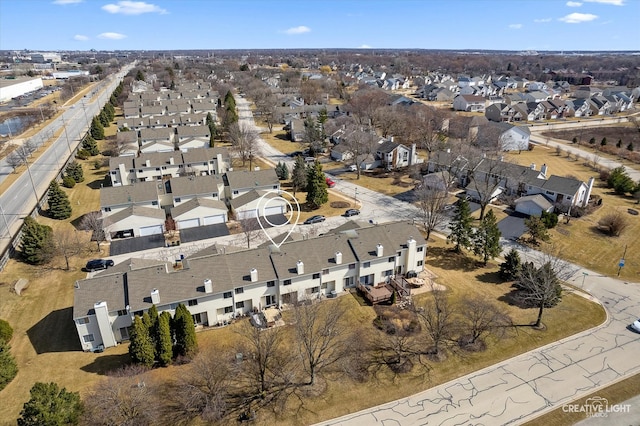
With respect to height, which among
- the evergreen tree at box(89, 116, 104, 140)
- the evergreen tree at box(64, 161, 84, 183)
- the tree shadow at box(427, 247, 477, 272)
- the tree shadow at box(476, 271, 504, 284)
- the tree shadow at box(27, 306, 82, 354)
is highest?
the evergreen tree at box(89, 116, 104, 140)

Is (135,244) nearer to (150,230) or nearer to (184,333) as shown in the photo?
(150,230)

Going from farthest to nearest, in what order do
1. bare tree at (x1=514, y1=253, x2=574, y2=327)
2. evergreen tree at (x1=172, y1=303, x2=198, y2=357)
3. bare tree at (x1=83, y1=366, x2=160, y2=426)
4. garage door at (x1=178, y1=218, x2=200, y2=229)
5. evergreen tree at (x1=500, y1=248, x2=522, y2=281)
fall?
garage door at (x1=178, y1=218, x2=200, y2=229), evergreen tree at (x1=500, y1=248, x2=522, y2=281), bare tree at (x1=514, y1=253, x2=574, y2=327), evergreen tree at (x1=172, y1=303, x2=198, y2=357), bare tree at (x1=83, y1=366, x2=160, y2=426)

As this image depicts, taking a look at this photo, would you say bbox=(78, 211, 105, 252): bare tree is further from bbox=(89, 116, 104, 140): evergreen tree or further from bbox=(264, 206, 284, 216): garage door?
bbox=(89, 116, 104, 140): evergreen tree

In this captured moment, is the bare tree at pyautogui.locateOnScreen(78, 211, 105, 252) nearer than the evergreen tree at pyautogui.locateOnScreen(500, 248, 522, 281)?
No

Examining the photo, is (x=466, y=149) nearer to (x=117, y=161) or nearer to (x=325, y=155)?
(x=325, y=155)

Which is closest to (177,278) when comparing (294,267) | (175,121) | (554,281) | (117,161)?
(294,267)

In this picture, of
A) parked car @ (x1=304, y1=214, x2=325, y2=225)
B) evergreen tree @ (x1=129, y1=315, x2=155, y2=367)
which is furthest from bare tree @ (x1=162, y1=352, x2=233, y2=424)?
parked car @ (x1=304, y1=214, x2=325, y2=225)

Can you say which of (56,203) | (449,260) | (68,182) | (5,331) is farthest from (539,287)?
(68,182)
